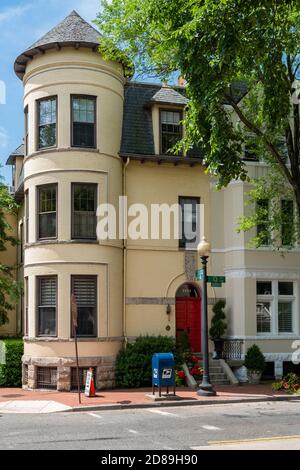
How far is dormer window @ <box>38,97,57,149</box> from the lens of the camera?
21531 millimetres

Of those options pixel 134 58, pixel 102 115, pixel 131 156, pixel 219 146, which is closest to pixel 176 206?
pixel 131 156

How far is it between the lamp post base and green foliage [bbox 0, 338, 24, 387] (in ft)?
22.3

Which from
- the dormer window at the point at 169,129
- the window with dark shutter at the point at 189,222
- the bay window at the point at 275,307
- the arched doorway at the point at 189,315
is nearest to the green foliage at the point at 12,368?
the arched doorway at the point at 189,315

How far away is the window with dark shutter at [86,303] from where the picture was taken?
2089cm

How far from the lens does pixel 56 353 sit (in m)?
20.5

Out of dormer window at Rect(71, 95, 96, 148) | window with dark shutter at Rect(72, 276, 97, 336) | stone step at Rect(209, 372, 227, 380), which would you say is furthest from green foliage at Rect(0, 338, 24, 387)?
dormer window at Rect(71, 95, 96, 148)

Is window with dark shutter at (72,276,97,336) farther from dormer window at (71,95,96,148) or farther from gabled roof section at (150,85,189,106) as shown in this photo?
gabled roof section at (150,85,189,106)

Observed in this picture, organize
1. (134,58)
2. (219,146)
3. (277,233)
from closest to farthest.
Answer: (219,146) → (134,58) → (277,233)

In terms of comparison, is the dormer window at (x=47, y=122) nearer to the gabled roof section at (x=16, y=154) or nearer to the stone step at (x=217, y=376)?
the gabled roof section at (x=16, y=154)

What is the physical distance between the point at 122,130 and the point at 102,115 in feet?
3.94

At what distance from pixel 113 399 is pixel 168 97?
1126cm

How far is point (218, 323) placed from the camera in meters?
22.6

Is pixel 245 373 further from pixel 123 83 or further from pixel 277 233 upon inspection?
pixel 123 83

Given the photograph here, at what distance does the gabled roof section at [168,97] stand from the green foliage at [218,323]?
7439 millimetres
